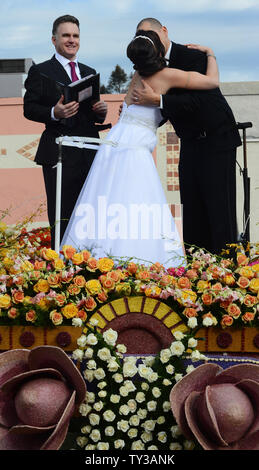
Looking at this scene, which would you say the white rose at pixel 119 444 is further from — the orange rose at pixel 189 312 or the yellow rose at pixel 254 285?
the yellow rose at pixel 254 285

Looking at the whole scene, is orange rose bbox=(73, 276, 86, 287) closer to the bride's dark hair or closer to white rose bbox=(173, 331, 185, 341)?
white rose bbox=(173, 331, 185, 341)

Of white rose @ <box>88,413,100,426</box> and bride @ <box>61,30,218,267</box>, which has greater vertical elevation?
bride @ <box>61,30,218,267</box>

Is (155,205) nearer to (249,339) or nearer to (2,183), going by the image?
(249,339)

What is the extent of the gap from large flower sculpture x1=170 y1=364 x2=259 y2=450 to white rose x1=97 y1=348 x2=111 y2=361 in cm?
23

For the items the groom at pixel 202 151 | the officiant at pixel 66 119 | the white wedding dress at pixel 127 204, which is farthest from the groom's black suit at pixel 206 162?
the officiant at pixel 66 119

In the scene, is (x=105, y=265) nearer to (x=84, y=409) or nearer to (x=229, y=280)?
(x=229, y=280)

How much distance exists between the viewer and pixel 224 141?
4.17 m

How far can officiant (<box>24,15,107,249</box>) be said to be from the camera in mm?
4590

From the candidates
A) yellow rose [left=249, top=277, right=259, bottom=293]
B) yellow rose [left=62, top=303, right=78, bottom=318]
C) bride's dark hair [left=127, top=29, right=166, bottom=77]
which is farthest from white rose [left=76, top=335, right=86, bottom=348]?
bride's dark hair [left=127, top=29, right=166, bottom=77]

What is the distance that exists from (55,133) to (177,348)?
3.08 m

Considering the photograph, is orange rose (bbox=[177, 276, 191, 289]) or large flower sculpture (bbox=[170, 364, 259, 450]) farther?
orange rose (bbox=[177, 276, 191, 289])

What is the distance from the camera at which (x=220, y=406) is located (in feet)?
5.63

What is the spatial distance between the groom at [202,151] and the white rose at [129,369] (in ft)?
7.57
